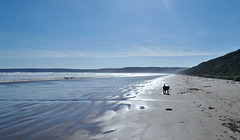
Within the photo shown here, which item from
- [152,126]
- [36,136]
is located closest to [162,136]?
[152,126]

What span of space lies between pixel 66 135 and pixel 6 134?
89.9 inches

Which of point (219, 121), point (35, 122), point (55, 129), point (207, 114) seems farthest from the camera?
point (207, 114)

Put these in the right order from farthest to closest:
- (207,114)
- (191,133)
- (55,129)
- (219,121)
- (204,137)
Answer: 1. (207,114)
2. (219,121)
3. (55,129)
4. (191,133)
5. (204,137)

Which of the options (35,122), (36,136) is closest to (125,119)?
(36,136)

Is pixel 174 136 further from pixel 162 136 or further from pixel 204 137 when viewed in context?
pixel 204 137

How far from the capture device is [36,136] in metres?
5.30

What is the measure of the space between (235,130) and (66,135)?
19.9 ft

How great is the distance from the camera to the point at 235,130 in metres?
5.31

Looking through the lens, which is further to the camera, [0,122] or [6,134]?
[0,122]

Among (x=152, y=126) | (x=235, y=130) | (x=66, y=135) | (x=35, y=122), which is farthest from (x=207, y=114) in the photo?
(x=35, y=122)

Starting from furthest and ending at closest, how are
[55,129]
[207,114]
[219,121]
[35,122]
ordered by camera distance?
[207,114] < [35,122] < [219,121] < [55,129]

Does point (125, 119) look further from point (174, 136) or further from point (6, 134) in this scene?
point (6, 134)

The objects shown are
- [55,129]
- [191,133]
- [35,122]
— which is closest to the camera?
[191,133]

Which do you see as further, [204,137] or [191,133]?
[191,133]
